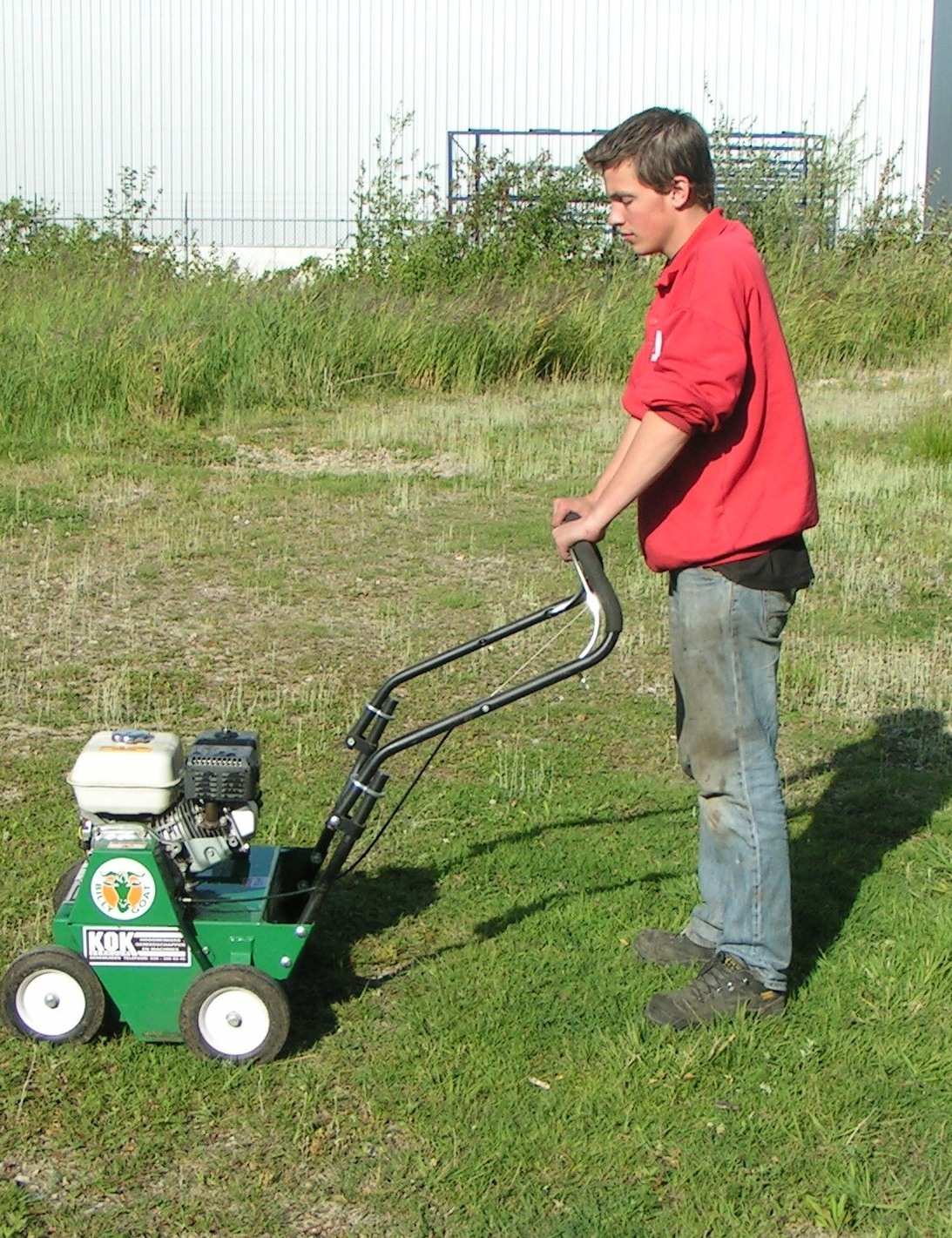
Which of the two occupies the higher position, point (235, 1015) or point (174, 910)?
point (174, 910)

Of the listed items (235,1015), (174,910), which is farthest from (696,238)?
(235,1015)

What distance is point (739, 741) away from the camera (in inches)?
149

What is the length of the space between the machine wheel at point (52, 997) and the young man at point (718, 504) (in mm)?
1385

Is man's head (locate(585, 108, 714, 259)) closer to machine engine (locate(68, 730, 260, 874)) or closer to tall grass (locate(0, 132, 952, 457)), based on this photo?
machine engine (locate(68, 730, 260, 874))

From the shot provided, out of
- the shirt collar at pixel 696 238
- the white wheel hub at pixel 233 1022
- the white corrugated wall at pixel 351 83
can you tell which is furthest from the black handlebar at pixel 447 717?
the white corrugated wall at pixel 351 83

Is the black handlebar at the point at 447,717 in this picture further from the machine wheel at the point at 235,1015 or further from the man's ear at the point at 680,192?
the man's ear at the point at 680,192

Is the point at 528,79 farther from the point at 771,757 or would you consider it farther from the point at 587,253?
the point at 771,757

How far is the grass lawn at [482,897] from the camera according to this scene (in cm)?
331

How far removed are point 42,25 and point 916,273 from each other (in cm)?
1651

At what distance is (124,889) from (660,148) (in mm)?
2115

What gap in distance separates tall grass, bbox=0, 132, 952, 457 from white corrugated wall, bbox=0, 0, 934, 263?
7.35 meters

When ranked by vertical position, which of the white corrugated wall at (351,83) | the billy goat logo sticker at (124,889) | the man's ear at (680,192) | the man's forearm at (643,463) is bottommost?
the billy goat logo sticker at (124,889)

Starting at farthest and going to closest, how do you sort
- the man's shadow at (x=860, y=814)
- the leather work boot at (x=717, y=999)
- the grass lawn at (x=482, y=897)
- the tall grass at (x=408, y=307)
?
the tall grass at (x=408, y=307) → the man's shadow at (x=860, y=814) → the leather work boot at (x=717, y=999) → the grass lawn at (x=482, y=897)

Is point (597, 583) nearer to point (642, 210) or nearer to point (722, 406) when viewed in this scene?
point (722, 406)
